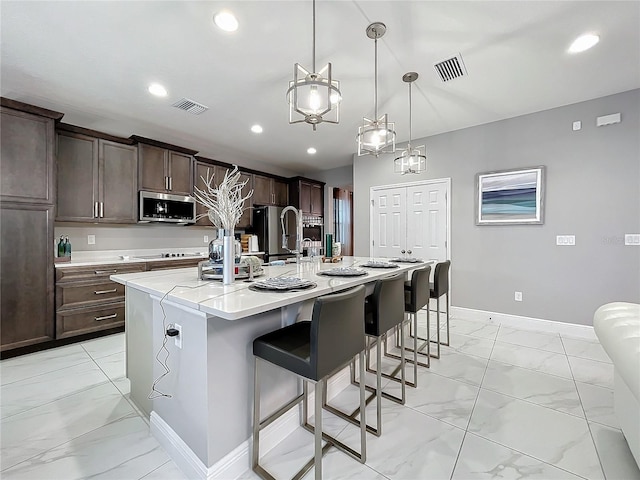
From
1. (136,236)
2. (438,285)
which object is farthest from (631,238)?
(136,236)

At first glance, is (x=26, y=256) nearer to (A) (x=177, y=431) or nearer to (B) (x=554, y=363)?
(A) (x=177, y=431)

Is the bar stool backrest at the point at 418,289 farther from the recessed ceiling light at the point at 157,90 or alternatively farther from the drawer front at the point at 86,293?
the drawer front at the point at 86,293

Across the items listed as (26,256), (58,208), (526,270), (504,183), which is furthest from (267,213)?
(526,270)

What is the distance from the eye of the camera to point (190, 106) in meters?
3.22

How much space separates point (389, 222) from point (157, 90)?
368 cm

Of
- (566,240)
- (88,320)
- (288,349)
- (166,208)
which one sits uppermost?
(166,208)

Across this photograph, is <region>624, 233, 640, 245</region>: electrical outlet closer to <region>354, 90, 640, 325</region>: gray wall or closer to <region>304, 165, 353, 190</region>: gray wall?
<region>354, 90, 640, 325</region>: gray wall

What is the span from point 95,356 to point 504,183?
5218 millimetres

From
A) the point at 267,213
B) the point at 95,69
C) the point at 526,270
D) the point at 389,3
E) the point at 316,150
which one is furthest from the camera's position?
the point at 267,213

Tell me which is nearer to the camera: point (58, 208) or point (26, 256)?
point (26, 256)

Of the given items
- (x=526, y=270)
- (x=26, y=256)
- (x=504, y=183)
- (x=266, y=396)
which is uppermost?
(x=504, y=183)

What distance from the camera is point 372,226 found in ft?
16.2

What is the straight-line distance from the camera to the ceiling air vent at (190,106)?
3.12m

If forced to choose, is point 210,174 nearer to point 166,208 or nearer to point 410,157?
point 166,208
